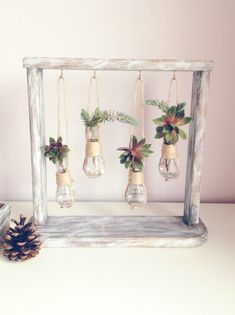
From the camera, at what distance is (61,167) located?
86 centimetres

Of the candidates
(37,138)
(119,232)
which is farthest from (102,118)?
(119,232)

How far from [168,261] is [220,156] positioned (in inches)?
15.9

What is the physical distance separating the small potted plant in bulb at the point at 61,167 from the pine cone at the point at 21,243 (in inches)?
4.9

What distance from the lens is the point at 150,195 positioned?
42.8 inches

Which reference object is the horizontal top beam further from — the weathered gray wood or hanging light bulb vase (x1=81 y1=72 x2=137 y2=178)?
the weathered gray wood

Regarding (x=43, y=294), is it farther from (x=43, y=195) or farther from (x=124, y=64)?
(x=124, y=64)

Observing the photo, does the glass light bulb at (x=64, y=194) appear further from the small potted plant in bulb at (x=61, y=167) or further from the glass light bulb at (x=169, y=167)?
the glass light bulb at (x=169, y=167)

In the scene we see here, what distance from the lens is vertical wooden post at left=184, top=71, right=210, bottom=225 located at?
2.68 feet

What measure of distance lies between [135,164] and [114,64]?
0.70ft

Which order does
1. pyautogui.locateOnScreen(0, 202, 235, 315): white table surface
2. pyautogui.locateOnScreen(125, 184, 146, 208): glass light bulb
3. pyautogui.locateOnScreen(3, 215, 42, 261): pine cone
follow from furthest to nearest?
pyautogui.locateOnScreen(125, 184, 146, 208): glass light bulb
pyautogui.locateOnScreen(3, 215, 42, 261): pine cone
pyautogui.locateOnScreen(0, 202, 235, 315): white table surface

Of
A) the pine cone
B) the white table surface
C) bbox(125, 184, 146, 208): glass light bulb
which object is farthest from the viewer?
bbox(125, 184, 146, 208): glass light bulb

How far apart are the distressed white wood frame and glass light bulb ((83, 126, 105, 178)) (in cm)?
10

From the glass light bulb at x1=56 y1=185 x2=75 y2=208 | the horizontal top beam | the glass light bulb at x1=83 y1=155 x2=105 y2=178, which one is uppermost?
the horizontal top beam

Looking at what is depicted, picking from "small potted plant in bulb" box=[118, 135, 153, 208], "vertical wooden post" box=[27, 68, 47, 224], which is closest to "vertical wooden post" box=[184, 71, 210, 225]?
"small potted plant in bulb" box=[118, 135, 153, 208]
